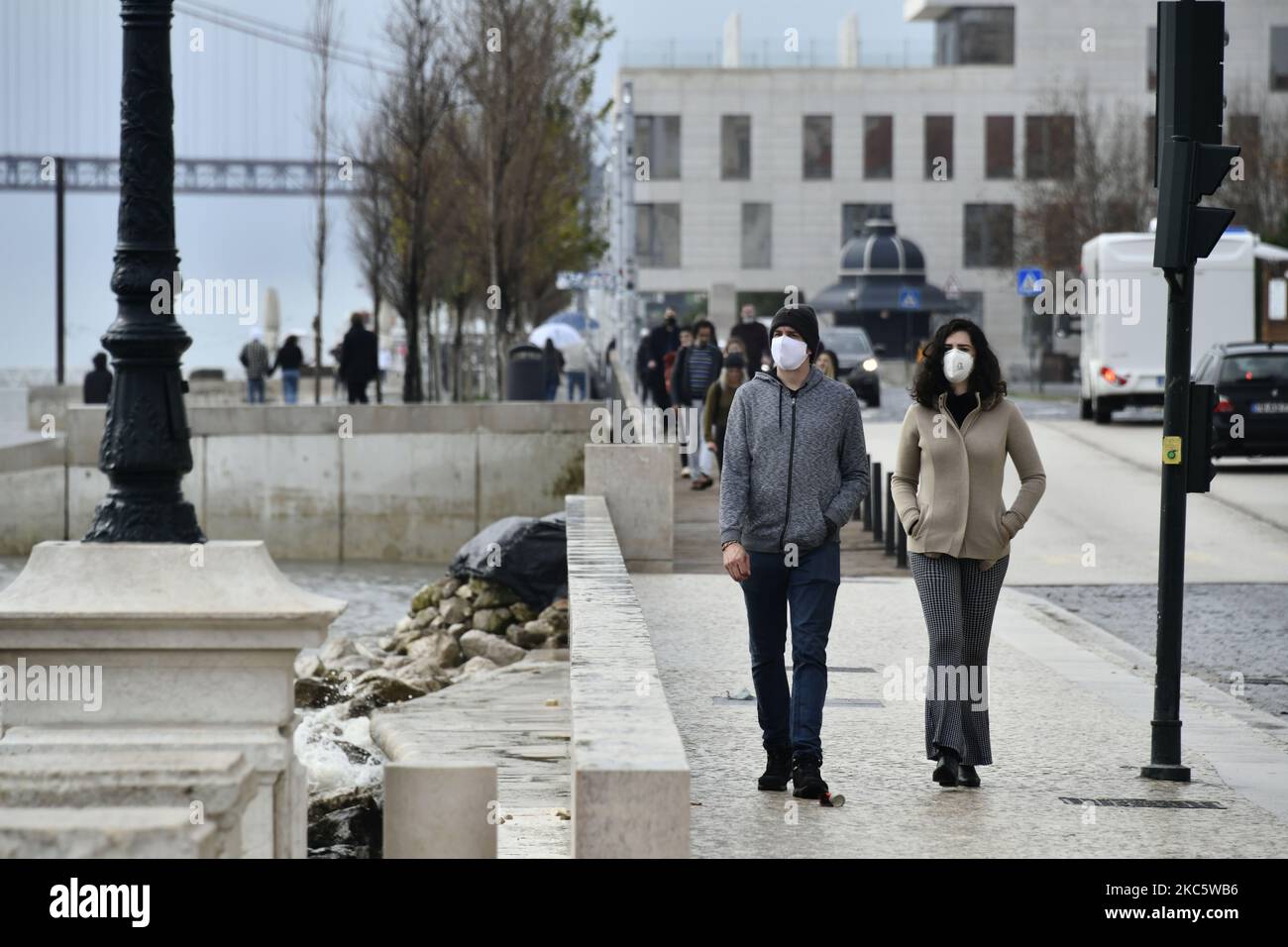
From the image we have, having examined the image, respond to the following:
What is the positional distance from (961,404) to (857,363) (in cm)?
3170

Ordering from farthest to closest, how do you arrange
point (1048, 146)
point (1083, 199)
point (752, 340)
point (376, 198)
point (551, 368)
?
point (1048, 146) < point (1083, 199) < point (376, 198) < point (551, 368) < point (752, 340)

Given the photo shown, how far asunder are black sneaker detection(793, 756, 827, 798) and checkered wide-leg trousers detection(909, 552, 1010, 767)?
1.82ft

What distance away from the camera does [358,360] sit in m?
36.5

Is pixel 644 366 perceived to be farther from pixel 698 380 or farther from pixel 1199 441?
pixel 1199 441

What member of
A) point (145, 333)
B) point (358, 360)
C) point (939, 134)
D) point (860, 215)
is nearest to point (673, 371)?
point (358, 360)

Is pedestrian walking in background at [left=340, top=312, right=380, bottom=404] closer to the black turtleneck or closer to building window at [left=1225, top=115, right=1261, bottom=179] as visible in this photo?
building window at [left=1225, top=115, right=1261, bottom=179]

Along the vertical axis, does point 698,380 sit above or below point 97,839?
above

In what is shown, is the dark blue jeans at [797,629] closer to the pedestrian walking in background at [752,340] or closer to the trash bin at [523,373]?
the pedestrian walking in background at [752,340]

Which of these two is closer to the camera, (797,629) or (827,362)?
(797,629)

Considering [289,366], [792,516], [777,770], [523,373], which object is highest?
[289,366]
